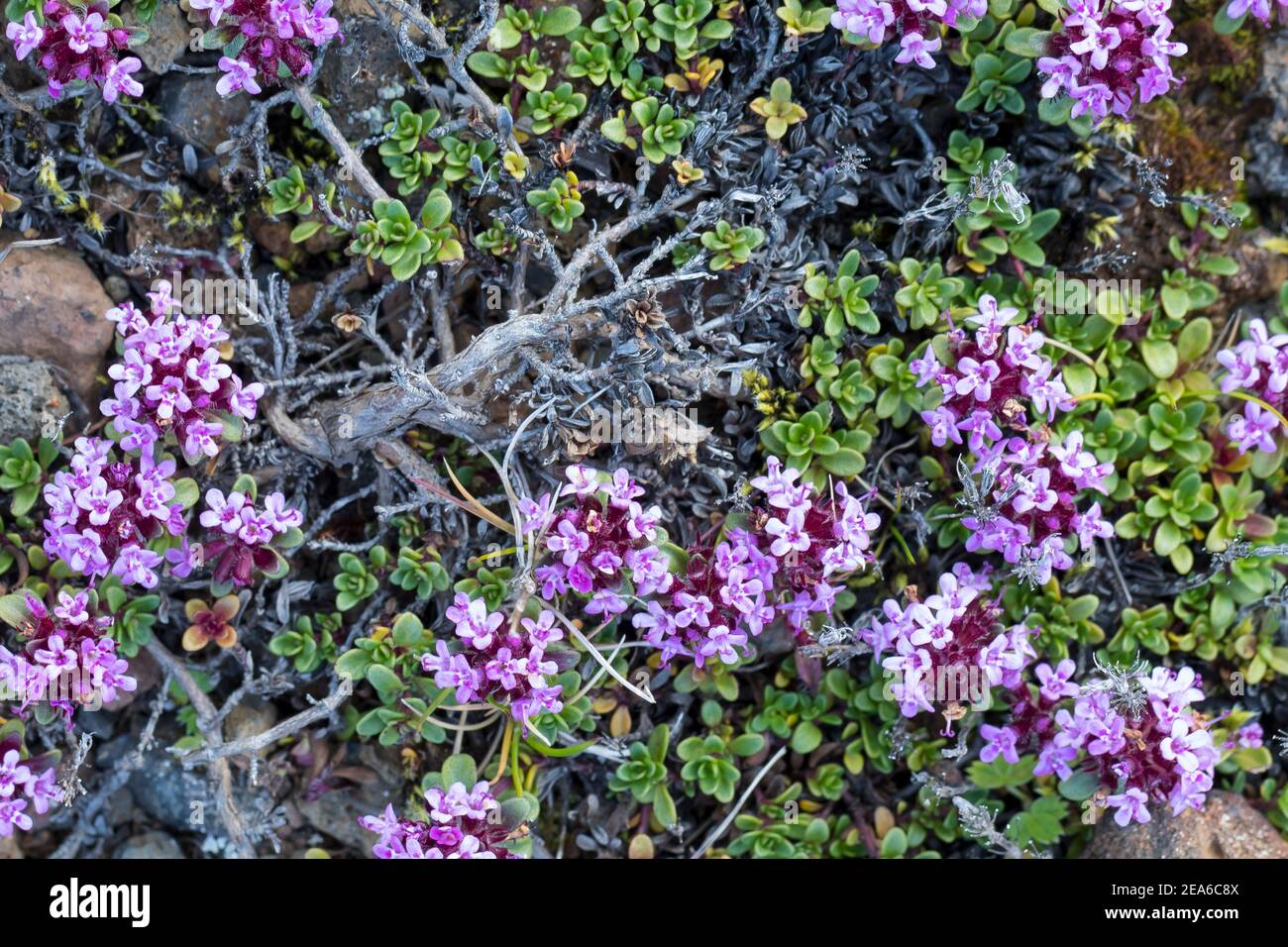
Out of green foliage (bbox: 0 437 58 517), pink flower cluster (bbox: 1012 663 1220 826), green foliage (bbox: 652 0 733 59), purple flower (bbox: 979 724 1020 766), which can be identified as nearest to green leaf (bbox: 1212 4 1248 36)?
green foliage (bbox: 652 0 733 59)

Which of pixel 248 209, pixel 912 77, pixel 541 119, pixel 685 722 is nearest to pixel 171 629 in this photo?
pixel 248 209

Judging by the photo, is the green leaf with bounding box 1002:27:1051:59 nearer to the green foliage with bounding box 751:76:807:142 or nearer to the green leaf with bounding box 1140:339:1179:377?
the green foliage with bounding box 751:76:807:142

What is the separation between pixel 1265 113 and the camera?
422cm

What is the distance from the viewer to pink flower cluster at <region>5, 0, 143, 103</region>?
3.47 metres

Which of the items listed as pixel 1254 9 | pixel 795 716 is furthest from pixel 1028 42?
pixel 795 716

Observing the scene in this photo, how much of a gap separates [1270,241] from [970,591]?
188 cm

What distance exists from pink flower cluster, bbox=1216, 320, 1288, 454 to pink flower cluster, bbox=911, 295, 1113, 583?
613mm

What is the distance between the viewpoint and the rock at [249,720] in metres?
4.02

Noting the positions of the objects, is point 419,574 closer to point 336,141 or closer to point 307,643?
point 307,643

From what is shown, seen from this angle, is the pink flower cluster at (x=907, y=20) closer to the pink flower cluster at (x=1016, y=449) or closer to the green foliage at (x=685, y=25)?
the green foliage at (x=685, y=25)

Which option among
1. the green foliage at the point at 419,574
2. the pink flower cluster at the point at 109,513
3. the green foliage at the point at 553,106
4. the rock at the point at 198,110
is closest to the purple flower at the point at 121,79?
the rock at the point at 198,110

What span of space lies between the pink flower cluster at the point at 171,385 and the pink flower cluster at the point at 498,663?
97 cm
